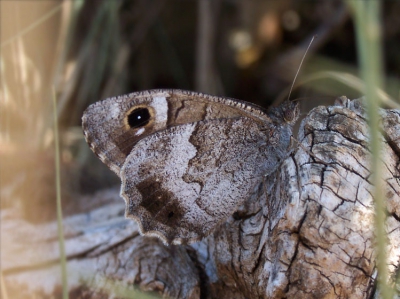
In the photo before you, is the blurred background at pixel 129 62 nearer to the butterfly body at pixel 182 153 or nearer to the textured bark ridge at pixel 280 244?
the textured bark ridge at pixel 280 244

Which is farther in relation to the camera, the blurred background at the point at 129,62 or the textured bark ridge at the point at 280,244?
the blurred background at the point at 129,62

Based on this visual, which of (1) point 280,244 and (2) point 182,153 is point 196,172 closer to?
(2) point 182,153

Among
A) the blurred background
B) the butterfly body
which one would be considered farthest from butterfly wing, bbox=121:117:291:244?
the blurred background

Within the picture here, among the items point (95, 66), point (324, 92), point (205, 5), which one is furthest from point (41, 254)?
point (205, 5)

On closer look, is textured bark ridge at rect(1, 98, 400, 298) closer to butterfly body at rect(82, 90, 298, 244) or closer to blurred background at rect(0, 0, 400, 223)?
butterfly body at rect(82, 90, 298, 244)

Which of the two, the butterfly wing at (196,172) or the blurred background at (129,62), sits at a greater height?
the blurred background at (129,62)

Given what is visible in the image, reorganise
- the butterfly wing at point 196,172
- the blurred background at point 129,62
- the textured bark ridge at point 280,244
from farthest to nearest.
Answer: the blurred background at point 129,62 < the butterfly wing at point 196,172 < the textured bark ridge at point 280,244

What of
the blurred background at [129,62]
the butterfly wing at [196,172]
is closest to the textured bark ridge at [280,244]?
the butterfly wing at [196,172]
